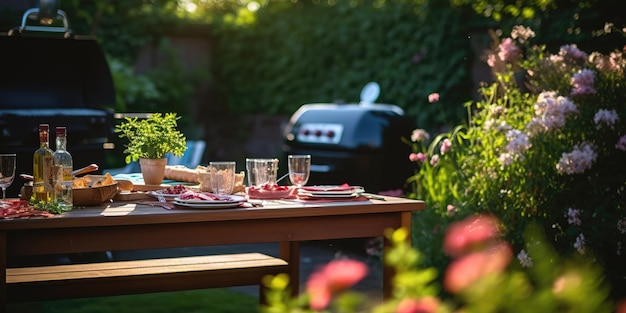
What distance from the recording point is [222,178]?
313 centimetres

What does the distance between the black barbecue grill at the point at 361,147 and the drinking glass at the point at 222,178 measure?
2.64m

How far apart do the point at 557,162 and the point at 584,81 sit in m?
0.41

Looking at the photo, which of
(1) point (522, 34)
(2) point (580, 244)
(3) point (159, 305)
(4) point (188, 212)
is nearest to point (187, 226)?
(4) point (188, 212)

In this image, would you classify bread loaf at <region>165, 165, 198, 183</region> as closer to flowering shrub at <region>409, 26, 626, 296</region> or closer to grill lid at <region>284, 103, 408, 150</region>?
flowering shrub at <region>409, 26, 626, 296</region>

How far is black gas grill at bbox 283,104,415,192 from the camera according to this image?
575cm

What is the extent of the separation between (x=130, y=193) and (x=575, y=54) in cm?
244

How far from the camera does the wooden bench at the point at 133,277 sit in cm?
299

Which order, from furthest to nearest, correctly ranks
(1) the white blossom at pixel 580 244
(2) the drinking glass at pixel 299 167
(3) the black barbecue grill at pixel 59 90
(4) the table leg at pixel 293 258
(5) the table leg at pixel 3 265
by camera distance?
(3) the black barbecue grill at pixel 59 90
(1) the white blossom at pixel 580 244
(4) the table leg at pixel 293 258
(2) the drinking glass at pixel 299 167
(5) the table leg at pixel 3 265

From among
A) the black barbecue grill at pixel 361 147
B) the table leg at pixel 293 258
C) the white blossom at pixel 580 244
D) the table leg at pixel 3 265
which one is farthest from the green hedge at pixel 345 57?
the table leg at pixel 3 265

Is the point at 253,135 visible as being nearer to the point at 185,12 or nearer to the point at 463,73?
the point at 185,12

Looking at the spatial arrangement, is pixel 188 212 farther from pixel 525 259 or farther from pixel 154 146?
pixel 525 259

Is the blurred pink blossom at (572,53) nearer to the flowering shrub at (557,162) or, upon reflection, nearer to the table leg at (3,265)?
the flowering shrub at (557,162)

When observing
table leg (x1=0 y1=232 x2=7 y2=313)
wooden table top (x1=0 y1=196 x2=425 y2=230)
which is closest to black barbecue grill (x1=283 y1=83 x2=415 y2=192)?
wooden table top (x1=0 y1=196 x2=425 y2=230)

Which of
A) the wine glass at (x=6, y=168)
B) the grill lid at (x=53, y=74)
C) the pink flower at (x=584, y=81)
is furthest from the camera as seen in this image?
the grill lid at (x=53, y=74)
